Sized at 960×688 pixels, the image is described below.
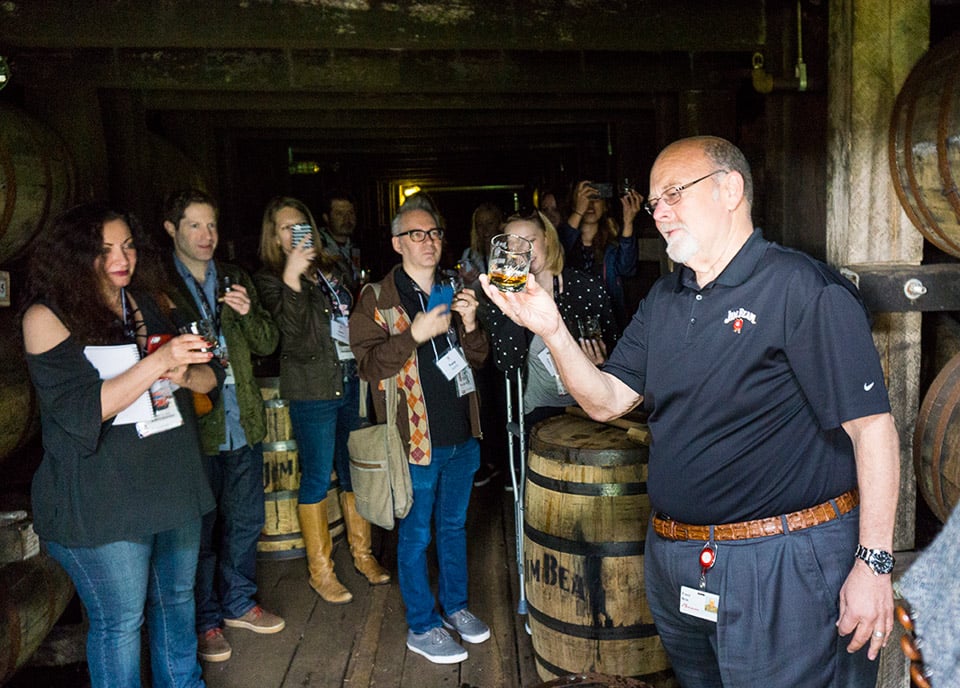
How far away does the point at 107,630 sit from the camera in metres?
2.38

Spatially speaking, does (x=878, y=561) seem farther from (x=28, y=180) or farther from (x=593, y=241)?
(x=593, y=241)

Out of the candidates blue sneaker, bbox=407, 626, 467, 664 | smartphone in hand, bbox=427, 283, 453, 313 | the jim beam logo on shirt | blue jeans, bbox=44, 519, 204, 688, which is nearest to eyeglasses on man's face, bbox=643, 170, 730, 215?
the jim beam logo on shirt

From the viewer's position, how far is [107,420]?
2.31m

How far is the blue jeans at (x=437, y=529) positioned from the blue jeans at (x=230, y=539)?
679 mm

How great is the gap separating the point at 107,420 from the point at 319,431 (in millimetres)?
1376

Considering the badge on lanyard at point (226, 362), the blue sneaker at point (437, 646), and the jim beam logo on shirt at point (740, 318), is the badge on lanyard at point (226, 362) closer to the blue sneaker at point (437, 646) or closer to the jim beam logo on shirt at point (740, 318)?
the blue sneaker at point (437, 646)

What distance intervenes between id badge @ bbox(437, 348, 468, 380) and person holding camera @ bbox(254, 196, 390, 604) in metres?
0.72

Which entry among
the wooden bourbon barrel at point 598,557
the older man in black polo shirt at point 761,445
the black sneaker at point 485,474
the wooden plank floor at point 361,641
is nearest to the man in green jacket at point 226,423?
the wooden plank floor at point 361,641

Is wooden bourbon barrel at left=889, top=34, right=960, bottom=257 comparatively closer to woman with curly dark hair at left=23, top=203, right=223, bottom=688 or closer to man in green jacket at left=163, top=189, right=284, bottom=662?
woman with curly dark hair at left=23, top=203, right=223, bottom=688

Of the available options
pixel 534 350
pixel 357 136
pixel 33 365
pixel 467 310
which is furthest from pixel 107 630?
pixel 357 136

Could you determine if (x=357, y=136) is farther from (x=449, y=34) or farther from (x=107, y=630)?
(x=107, y=630)

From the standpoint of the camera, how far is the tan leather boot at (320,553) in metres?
3.74

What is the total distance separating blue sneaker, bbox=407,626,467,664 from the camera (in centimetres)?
314

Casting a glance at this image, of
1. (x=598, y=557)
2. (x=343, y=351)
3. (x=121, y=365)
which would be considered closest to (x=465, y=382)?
(x=343, y=351)
